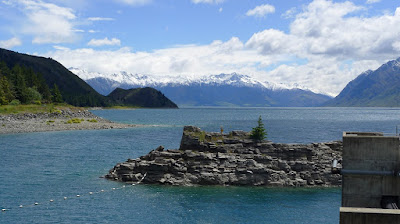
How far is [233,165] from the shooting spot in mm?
53375

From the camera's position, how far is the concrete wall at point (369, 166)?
20.9 m

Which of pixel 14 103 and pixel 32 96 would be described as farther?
pixel 32 96

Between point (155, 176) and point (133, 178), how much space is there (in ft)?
9.95

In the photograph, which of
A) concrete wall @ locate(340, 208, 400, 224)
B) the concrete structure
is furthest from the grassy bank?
concrete wall @ locate(340, 208, 400, 224)

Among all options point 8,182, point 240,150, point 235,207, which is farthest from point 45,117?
point 235,207

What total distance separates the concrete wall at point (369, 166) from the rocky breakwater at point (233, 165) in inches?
1218

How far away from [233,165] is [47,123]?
105 m

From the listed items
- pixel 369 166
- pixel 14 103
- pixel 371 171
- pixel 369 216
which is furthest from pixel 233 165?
pixel 14 103

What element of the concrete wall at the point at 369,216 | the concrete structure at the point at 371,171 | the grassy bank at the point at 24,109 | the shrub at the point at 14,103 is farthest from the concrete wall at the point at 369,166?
the shrub at the point at 14,103

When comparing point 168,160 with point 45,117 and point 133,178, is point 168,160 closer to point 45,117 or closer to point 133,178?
point 133,178

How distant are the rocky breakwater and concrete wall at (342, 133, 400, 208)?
101 feet

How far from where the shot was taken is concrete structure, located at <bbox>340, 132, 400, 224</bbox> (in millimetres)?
20859

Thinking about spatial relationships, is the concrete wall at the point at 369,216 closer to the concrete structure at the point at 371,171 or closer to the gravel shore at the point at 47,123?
the concrete structure at the point at 371,171

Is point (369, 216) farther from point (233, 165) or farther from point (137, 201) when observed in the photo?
point (233, 165)
